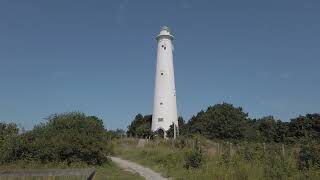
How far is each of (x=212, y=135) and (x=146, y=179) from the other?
119 ft

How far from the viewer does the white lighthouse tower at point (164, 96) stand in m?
56.6

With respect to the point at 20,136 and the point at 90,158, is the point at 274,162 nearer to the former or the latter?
the point at 90,158

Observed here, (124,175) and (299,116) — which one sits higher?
(299,116)

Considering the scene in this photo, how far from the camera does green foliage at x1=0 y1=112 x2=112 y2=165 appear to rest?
2630 cm

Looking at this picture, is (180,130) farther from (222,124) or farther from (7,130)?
(7,130)

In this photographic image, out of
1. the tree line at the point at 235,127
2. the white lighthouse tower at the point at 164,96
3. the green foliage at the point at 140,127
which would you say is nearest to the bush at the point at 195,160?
the tree line at the point at 235,127

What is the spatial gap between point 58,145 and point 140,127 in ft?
119

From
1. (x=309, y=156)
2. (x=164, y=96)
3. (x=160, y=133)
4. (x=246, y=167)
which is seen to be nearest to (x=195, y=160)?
(x=246, y=167)

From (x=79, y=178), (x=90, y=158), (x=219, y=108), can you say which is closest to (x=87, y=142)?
(x=90, y=158)

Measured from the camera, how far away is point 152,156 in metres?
32.7

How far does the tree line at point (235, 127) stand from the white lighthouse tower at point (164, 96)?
152 cm

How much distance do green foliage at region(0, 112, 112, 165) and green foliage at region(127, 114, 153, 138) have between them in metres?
30.7

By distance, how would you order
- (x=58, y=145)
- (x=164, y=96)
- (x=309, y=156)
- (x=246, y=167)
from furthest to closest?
(x=164, y=96)
(x=58, y=145)
(x=246, y=167)
(x=309, y=156)

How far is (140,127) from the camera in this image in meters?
62.4
